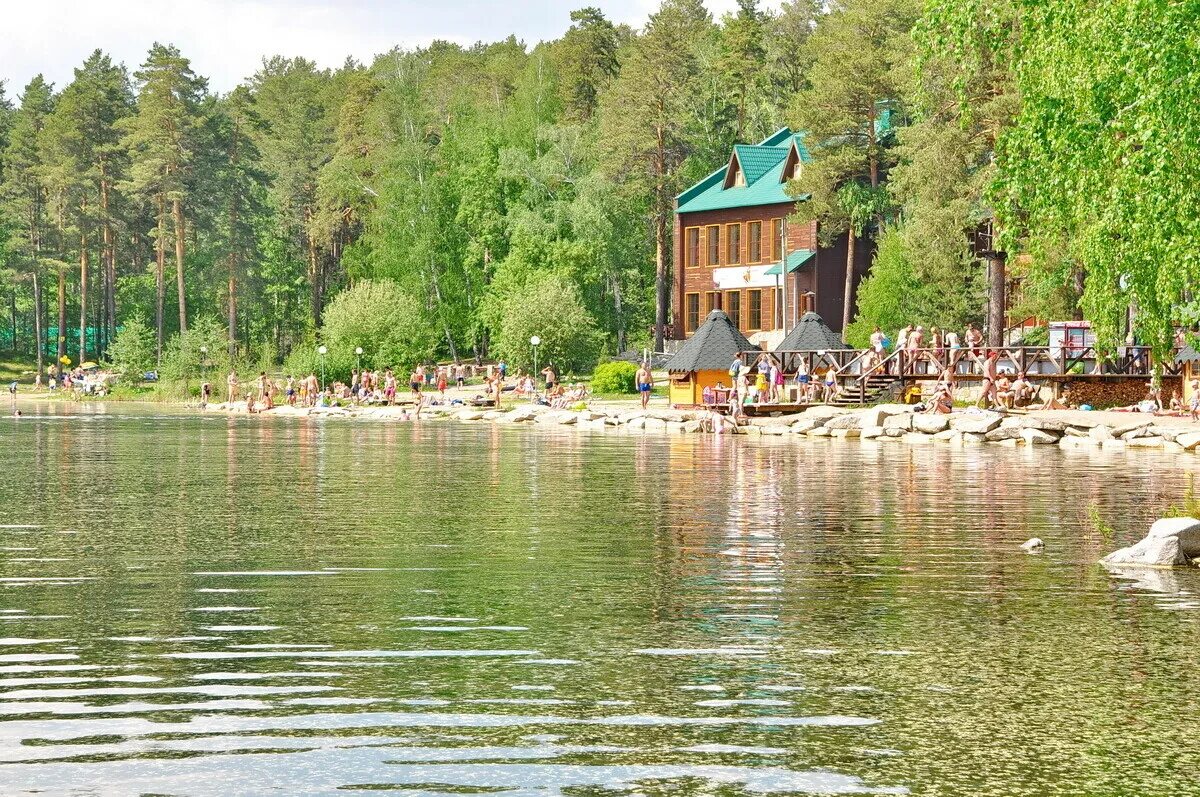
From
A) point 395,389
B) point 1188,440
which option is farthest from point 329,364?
point 1188,440

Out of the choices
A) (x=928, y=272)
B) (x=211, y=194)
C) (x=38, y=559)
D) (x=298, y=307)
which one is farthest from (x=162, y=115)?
(x=38, y=559)

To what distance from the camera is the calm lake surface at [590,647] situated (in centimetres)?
743

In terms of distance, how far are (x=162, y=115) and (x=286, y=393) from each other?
25725 millimetres

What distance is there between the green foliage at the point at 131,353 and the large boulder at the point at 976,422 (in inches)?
2278

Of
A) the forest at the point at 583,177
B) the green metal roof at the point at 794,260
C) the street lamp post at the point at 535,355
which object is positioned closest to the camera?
the forest at the point at 583,177

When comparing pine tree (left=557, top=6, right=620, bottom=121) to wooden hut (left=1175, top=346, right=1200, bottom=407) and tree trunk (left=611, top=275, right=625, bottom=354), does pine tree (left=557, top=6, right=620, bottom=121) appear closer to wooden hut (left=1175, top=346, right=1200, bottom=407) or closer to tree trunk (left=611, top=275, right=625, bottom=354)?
tree trunk (left=611, top=275, right=625, bottom=354)

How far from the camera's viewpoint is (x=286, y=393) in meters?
74.8

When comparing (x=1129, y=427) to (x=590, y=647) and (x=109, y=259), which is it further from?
(x=109, y=259)

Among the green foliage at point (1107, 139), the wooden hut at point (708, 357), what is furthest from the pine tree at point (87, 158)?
the green foliage at point (1107, 139)

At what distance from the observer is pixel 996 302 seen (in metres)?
48.7

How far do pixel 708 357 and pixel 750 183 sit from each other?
18.0 meters

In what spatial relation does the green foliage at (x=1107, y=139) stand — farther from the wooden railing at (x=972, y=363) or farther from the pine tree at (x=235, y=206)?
the pine tree at (x=235, y=206)

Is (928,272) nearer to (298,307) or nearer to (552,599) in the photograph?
(552,599)

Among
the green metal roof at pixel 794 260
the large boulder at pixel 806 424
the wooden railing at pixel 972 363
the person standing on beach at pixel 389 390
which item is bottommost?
the large boulder at pixel 806 424
